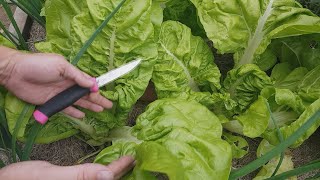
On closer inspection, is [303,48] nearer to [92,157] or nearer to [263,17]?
[263,17]

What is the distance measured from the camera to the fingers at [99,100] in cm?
132

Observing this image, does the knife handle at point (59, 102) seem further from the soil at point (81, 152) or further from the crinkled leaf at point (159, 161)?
the soil at point (81, 152)

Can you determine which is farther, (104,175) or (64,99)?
(64,99)

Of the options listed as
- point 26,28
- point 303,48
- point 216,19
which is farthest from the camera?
point 26,28

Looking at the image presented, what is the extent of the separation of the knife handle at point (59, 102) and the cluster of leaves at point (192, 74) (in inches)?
2.0

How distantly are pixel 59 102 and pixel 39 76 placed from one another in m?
0.10

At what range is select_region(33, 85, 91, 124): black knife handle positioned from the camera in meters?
1.20

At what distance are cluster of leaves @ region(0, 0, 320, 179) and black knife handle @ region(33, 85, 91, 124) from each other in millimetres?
51

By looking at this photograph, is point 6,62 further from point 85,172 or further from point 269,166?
point 269,166

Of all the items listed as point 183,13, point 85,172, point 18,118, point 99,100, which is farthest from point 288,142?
point 183,13

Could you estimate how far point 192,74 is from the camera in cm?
157

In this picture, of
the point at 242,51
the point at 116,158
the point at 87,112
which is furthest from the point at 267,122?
the point at 87,112

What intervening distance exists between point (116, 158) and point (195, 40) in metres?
0.51

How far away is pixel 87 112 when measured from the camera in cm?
143
